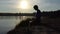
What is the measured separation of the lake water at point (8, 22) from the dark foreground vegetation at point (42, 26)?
0.25 feet

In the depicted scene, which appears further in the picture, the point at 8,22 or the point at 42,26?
the point at 8,22

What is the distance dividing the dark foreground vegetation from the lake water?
0.25 feet

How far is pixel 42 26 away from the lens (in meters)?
3.56

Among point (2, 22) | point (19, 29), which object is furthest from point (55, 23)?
point (2, 22)

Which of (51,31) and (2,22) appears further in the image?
(2,22)

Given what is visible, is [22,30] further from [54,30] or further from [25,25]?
[54,30]

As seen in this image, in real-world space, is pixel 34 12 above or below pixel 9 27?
above

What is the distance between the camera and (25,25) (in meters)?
3.59

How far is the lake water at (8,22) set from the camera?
11.8 feet

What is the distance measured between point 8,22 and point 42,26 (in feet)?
1.96

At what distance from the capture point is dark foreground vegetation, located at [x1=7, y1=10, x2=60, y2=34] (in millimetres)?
3547

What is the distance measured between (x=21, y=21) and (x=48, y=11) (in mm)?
492

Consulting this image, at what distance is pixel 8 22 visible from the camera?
3.76 meters

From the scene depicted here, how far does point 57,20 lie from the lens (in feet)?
11.9
